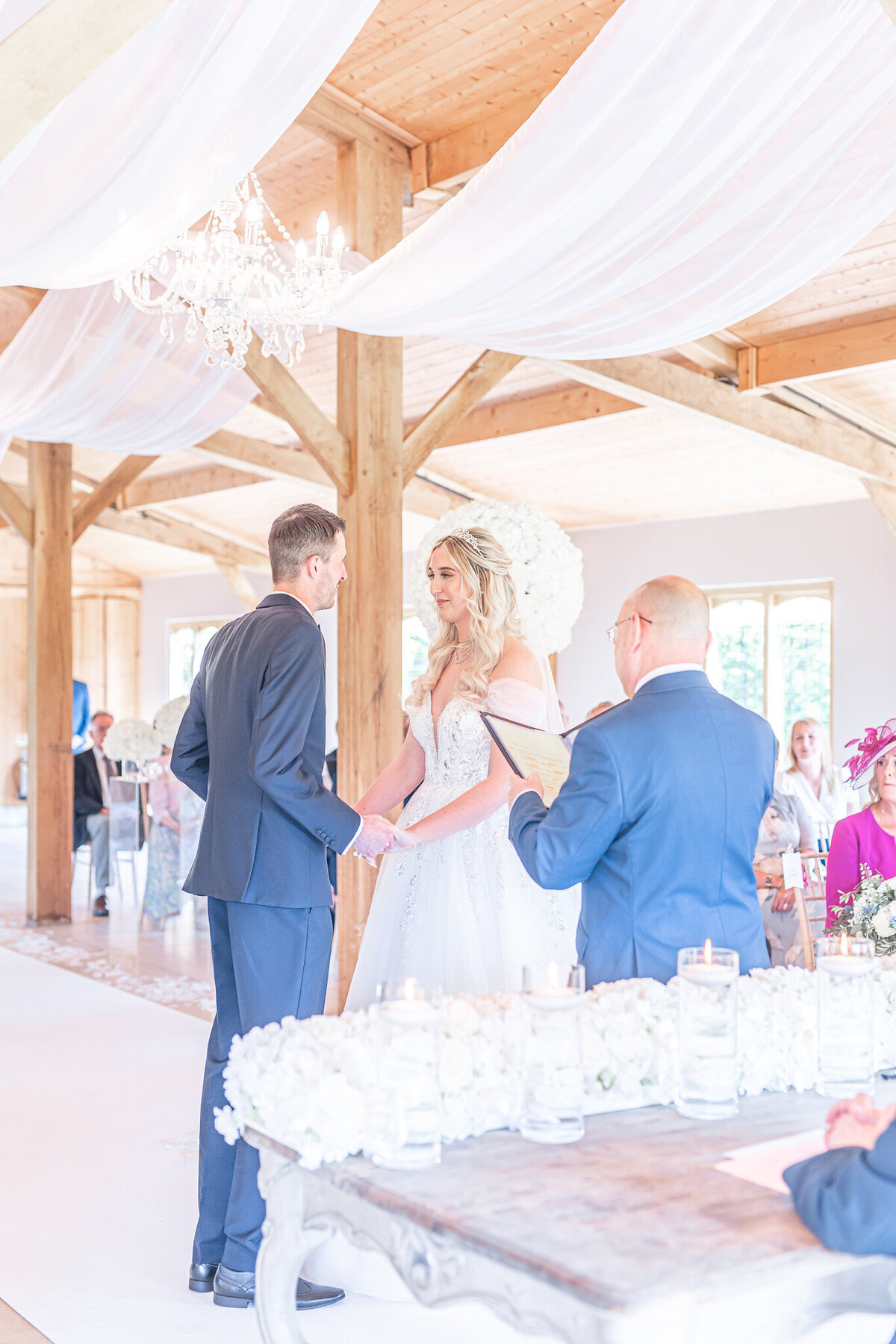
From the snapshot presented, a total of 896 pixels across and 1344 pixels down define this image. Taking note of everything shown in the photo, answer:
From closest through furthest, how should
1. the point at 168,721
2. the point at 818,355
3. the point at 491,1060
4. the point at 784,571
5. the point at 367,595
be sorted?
the point at 491,1060
the point at 367,595
the point at 818,355
the point at 168,721
the point at 784,571

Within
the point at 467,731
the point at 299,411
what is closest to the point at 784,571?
the point at 299,411

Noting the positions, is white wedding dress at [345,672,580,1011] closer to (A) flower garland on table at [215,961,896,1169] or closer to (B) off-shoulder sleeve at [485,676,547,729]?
(B) off-shoulder sleeve at [485,676,547,729]

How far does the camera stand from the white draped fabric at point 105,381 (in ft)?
18.0

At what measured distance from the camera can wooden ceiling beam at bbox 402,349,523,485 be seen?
19.1 feet

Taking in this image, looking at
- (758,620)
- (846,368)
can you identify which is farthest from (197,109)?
(758,620)

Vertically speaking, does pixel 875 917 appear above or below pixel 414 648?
below

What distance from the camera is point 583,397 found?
9164mm

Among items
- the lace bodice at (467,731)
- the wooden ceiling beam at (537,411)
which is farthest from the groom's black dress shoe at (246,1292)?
the wooden ceiling beam at (537,411)

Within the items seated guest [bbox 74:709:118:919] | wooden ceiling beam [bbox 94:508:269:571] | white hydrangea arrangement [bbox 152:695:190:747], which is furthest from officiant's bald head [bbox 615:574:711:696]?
wooden ceiling beam [bbox 94:508:269:571]

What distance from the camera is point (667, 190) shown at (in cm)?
344

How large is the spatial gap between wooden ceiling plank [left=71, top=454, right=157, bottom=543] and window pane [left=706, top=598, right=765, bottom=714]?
5.01 meters

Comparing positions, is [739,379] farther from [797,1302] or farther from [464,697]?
[797,1302]

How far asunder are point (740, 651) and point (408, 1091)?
10109mm

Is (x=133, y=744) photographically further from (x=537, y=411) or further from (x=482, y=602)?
(x=482, y=602)
